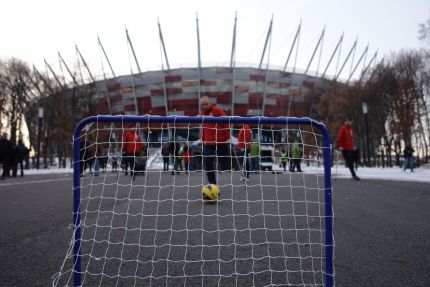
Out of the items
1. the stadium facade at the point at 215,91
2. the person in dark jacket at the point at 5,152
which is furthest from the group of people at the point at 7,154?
the stadium facade at the point at 215,91

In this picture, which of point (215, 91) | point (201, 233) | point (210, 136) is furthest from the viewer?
point (215, 91)

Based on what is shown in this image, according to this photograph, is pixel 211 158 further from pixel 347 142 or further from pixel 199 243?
pixel 347 142

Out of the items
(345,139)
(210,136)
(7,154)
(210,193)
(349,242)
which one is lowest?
(349,242)

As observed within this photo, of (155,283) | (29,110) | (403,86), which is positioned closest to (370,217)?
(155,283)

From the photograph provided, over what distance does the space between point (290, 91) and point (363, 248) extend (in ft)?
152

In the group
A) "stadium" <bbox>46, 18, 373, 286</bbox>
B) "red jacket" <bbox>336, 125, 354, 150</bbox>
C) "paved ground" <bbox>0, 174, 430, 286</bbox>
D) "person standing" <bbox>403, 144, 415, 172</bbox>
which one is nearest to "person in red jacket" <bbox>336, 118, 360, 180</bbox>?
"red jacket" <bbox>336, 125, 354, 150</bbox>

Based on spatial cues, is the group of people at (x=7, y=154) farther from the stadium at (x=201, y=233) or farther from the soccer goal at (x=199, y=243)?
the soccer goal at (x=199, y=243)

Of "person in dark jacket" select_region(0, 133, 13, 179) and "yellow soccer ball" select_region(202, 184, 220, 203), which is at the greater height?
"person in dark jacket" select_region(0, 133, 13, 179)

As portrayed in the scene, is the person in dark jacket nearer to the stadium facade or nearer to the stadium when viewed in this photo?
the stadium

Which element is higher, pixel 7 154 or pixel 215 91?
pixel 215 91

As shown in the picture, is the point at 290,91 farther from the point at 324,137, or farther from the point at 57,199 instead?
the point at 324,137

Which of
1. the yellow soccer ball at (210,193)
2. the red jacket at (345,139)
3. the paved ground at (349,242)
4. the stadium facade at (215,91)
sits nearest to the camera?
the paved ground at (349,242)

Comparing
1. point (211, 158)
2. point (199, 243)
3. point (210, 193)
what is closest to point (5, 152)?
point (211, 158)

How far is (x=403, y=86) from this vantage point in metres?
25.8
